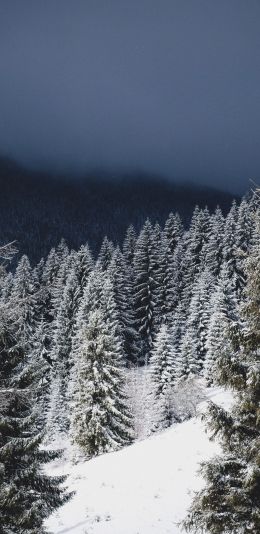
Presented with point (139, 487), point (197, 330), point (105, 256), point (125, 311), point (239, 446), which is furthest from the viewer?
point (105, 256)

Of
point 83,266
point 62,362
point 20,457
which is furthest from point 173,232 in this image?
point 20,457

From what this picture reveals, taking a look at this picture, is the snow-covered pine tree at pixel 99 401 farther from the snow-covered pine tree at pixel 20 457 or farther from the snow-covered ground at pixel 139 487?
the snow-covered pine tree at pixel 20 457

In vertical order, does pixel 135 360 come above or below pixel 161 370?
above

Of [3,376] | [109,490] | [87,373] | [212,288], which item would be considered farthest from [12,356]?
[212,288]

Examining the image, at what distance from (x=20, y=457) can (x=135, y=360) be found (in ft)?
174

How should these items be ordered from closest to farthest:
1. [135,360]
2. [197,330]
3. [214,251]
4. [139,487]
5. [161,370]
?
[139,487] → [161,370] → [197,330] → [135,360] → [214,251]

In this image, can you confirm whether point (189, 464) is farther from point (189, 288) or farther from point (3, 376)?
point (189, 288)

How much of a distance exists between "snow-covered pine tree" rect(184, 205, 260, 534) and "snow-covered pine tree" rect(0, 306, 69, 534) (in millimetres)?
4439

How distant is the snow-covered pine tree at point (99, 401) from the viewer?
3234cm

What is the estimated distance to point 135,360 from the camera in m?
64.3

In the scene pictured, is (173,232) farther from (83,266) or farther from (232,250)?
(232,250)

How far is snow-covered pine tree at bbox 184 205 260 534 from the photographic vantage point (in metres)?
9.19

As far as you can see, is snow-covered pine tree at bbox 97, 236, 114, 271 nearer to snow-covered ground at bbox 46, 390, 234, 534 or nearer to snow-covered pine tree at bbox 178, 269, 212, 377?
snow-covered pine tree at bbox 178, 269, 212, 377

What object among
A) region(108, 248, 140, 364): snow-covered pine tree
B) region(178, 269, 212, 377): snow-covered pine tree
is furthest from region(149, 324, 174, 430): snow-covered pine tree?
region(108, 248, 140, 364): snow-covered pine tree
